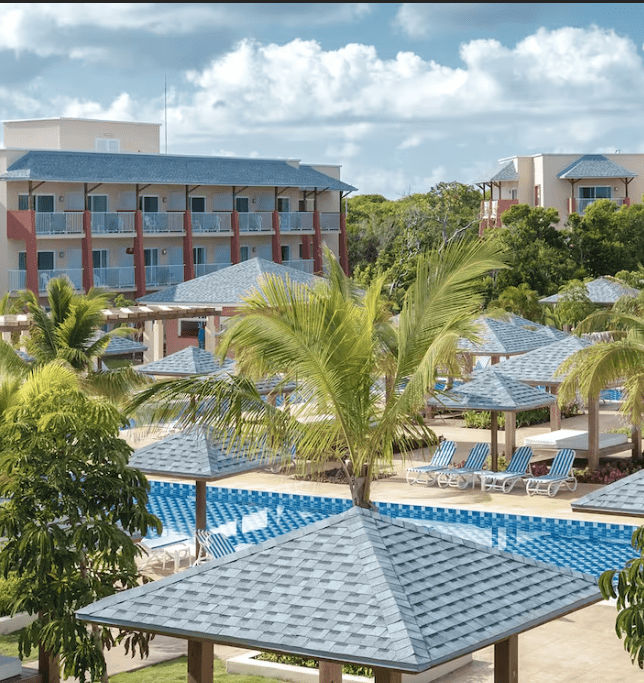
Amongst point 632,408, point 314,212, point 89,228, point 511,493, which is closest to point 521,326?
point 511,493

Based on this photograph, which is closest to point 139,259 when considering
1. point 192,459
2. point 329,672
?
point 192,459

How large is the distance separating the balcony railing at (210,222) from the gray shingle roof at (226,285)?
10889 mm

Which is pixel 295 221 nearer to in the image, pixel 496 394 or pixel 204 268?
pixel 204 268

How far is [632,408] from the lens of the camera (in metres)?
20.3

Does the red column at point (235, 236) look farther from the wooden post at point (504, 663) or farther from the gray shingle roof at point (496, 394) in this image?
the wooden post at point (504, 663)

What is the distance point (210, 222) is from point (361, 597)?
47.3 metres

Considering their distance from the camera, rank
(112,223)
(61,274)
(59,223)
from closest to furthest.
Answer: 1. (61,274)
2. (59,223)
3. (112,223)

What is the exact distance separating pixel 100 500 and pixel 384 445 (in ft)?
14.3

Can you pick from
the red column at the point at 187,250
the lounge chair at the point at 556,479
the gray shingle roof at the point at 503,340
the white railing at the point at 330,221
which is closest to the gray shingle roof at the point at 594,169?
the white railing at the point at 330,221

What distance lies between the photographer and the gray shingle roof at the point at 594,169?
68.3 metres

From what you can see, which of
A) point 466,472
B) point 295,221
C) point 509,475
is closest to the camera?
point 509,475

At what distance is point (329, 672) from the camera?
10.9m

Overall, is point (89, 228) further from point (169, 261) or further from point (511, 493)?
point (511, 493)

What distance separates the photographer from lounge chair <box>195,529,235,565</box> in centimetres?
1862
